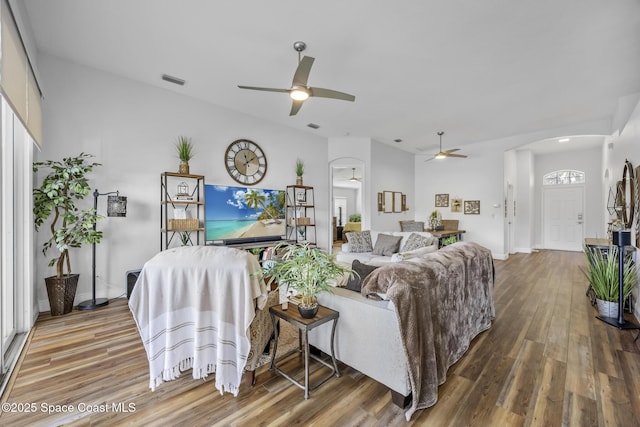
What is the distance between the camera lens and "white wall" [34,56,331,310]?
3.60 meters

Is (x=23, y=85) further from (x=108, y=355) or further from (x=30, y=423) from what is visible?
(x=30, y=423)

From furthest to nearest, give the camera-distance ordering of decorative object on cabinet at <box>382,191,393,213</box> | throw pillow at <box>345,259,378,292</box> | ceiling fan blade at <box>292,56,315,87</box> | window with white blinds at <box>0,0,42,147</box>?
1. decorative object on cabinet at <box>382,191,393,213</box>
2. ceiling fan blade at <box>292,56,315,87</box>
3. throw pillow at <box>345,259,378,292</box>
4. window with white blinds at <box>0,0,42,147</box>

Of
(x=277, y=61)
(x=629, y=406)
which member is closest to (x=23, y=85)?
(x=277, y=61)

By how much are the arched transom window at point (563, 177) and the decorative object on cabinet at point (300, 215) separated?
7834 millimetres

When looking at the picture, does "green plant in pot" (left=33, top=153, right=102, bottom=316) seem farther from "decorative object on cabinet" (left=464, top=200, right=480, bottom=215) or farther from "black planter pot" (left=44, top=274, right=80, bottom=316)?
"decorative object on cabinet" (left=464, top=200, right=480, bottom=215)

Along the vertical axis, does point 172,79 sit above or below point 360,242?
above

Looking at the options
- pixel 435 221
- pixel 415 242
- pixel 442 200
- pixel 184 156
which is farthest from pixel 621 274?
pixel 184 156

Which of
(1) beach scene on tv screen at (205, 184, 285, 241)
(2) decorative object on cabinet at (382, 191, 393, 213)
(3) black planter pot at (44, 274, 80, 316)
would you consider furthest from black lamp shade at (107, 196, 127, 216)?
(2) decorative object on cabinet at (382, 191, 393, 213)

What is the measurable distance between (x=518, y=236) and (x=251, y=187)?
26.6 feet

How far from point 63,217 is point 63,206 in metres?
0.20

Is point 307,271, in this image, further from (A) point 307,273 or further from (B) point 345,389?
(B) point 345,389

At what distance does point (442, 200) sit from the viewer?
27.7 ft

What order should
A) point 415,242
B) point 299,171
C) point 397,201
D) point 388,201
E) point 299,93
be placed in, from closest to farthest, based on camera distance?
1. point 299,93
2. point 415,242
3. point 299,171
4. point 388,201
5. point 397,201

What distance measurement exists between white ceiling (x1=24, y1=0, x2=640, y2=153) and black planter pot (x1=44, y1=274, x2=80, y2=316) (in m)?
2.36
